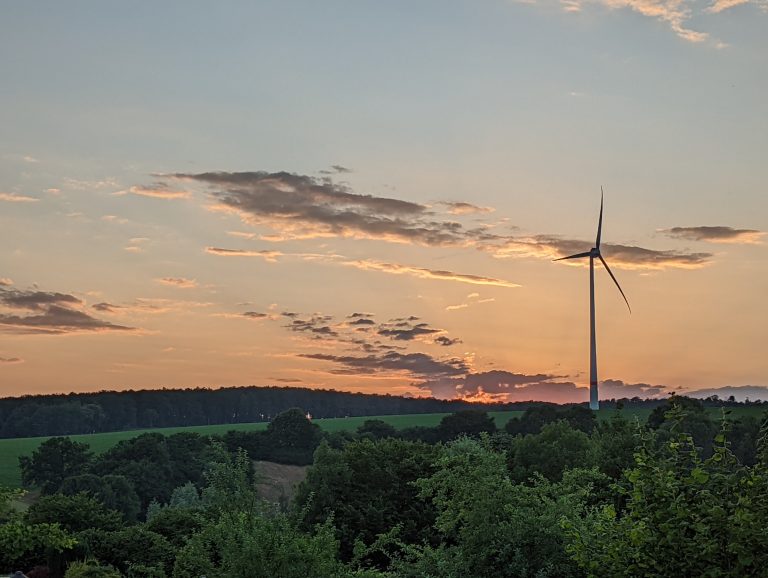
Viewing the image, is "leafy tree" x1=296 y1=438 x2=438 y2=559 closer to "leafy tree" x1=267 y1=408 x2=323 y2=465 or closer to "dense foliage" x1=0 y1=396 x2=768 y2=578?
"dense foliage" x1=0 y1=396 x2=768 y2=578

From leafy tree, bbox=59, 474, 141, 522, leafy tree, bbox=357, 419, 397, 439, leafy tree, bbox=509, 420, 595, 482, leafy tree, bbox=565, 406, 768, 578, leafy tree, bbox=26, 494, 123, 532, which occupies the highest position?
leafy tree, bbox=565, 406, 768, 578

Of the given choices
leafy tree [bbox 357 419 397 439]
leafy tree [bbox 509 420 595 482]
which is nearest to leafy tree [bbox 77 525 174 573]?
leafy tree [bbox 509 420 595 482]

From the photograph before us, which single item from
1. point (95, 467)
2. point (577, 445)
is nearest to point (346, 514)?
point (577, 445)

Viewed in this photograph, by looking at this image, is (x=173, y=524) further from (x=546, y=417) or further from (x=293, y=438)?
(x=293, y=438)

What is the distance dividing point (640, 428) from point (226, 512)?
1246 centimetres

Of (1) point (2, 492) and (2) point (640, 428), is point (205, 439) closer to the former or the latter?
(1) point (2, 492)

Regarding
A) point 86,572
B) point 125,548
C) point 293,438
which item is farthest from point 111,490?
point 86,572

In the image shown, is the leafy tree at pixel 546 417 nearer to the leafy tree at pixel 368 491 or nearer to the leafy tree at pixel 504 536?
the leafy tree at pixel 368 491

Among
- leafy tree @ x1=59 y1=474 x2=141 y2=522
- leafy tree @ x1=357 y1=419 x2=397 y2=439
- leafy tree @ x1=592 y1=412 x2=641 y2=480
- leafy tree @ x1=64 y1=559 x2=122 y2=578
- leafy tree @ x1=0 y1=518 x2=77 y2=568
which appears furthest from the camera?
leafy tree @ x1=357 y1=419 x2=397 y2=439

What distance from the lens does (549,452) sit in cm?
7775

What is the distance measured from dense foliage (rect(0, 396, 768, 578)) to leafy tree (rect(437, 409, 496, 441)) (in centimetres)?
4077

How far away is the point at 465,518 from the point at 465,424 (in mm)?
118640

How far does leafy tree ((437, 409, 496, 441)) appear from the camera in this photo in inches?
5782

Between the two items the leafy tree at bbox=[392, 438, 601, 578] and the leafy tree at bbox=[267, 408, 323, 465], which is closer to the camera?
the leafy tree at bbox=[392, 438, 601, 578]
